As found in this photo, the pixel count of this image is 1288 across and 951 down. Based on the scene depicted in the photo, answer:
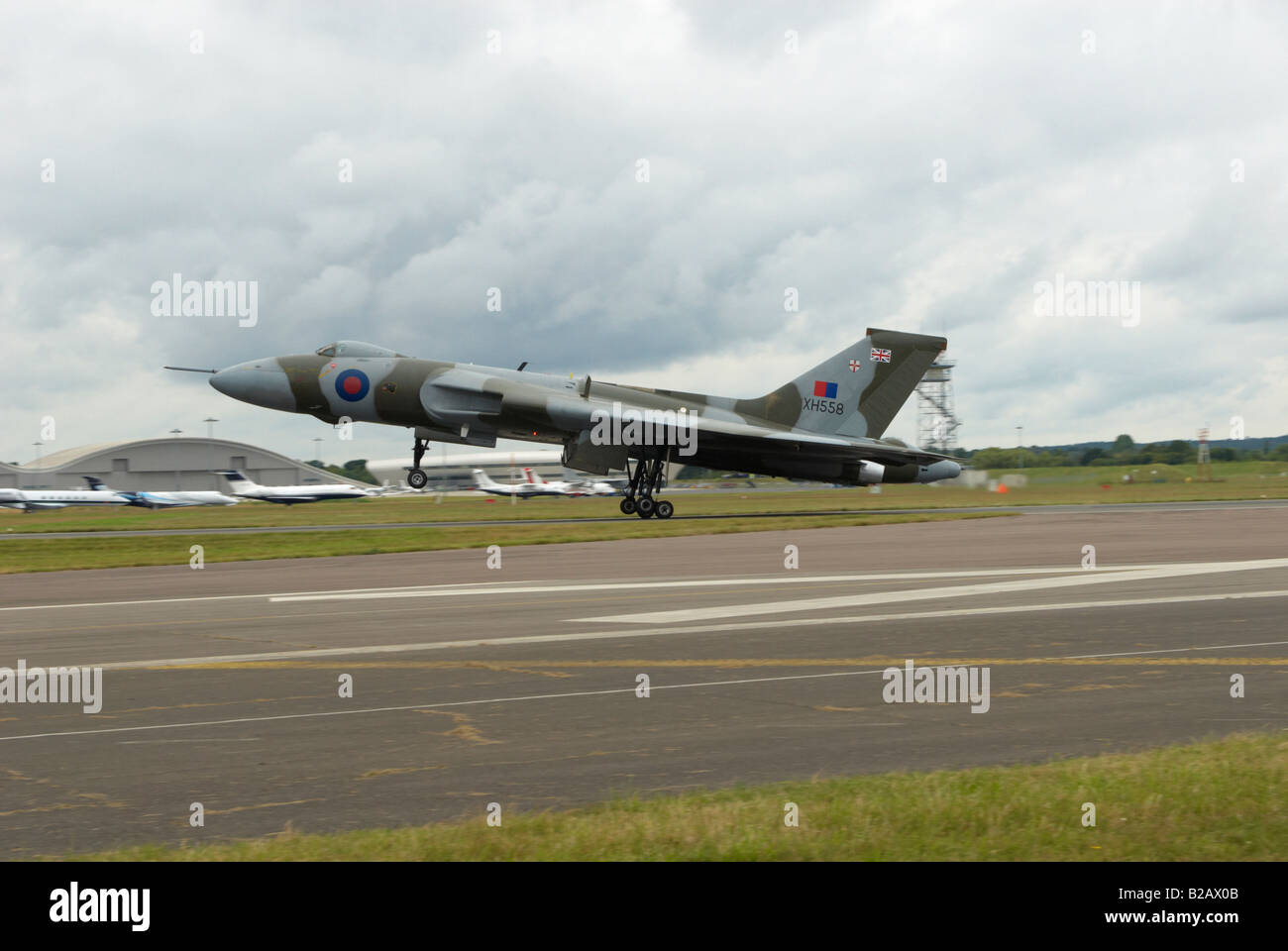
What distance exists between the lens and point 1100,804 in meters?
6.25

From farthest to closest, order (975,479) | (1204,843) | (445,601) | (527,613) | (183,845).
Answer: (975,479), (445,601), (527,613), (183,845), (1204,843)

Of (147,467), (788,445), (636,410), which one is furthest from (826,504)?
(147,467)

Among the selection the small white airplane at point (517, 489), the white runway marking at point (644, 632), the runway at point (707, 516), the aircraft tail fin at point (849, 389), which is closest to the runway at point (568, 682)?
the white runway marking at point (644, 632)

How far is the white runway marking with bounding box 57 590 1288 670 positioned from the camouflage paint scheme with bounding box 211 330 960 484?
76.6 feet

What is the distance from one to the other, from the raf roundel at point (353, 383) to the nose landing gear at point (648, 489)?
980cm

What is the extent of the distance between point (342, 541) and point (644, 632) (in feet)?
70.5

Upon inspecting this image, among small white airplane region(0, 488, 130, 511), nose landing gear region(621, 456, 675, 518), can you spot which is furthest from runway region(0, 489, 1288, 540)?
small white airplane region(0, 488, 130, 511)

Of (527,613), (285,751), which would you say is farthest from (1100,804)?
(527,613)

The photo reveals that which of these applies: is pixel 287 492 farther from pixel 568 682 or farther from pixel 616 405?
A: pixel 568 682

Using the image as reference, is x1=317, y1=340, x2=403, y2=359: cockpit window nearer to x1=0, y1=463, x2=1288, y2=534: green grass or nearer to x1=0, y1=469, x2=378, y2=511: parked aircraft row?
x1=0, y1=463, x2=1288, y2=534: green grass

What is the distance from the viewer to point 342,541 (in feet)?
112

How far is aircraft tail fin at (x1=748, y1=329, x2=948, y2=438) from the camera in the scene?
140ft
